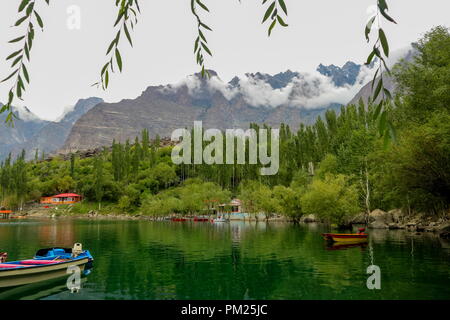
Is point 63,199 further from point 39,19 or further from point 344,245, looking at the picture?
point 39,19

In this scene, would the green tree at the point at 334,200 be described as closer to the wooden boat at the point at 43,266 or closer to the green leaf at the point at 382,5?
the wooden boat at the point at 43,266

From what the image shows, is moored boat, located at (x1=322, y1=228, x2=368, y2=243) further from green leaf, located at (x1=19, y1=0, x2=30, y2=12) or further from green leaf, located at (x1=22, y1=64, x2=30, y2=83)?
green leaf, located at (x1=19, y1=0, x2=30, y2=12)

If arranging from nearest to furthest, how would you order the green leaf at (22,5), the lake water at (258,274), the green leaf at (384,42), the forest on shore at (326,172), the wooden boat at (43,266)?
1. the green leaf at (384,42)
2. the green leaf at (22,5)
3. the lake water at (258,274)
4. the wooden boat at (43,266)
5. the forest on shore at (326,172)

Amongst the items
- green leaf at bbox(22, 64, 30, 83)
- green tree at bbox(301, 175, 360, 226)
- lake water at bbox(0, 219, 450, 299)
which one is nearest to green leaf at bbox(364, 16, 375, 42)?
green leaf at bbox(22, 64, 30, 83)

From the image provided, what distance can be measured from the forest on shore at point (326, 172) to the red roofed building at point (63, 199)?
3127 mm

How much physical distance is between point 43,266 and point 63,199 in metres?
107

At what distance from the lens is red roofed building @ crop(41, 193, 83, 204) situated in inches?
4427

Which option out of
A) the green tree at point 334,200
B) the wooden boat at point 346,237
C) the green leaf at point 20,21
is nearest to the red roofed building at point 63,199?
the green tree at point 334,200

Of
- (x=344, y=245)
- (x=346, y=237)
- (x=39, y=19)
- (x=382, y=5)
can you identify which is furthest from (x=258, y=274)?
(x=382, y=5)

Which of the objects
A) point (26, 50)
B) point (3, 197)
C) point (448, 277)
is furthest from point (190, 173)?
point (26, 50)

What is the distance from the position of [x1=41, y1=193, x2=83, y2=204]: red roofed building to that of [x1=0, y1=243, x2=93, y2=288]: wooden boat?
99559 mm

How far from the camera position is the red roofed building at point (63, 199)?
11244cm

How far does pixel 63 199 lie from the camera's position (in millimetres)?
113312
